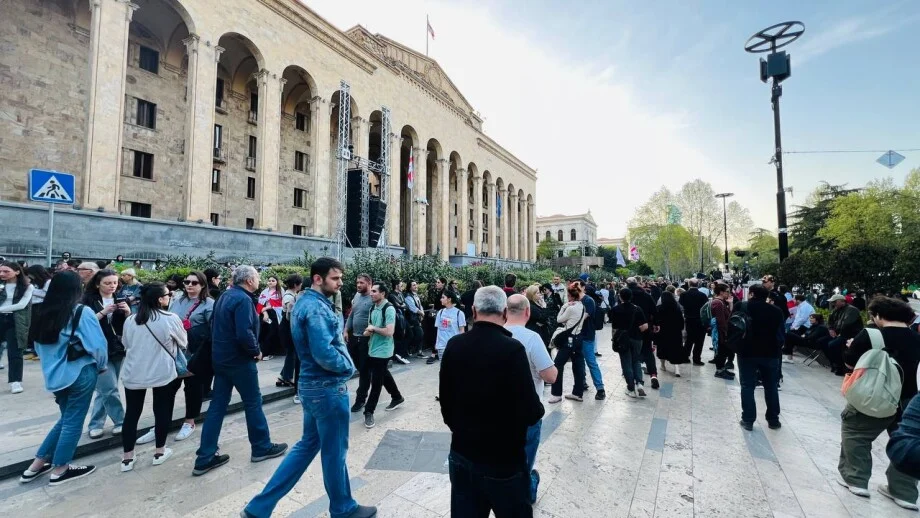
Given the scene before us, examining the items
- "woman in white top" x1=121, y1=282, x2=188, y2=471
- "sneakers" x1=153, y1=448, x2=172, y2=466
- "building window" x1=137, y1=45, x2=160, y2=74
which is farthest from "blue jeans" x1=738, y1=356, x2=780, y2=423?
"building window" x1=137, y1=45, x2=160, y2=74

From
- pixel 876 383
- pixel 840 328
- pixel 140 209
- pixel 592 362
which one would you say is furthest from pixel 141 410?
pixel 140 209

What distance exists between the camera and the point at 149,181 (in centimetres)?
1931

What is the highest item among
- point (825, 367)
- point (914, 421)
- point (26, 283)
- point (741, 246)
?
point (741, 246)

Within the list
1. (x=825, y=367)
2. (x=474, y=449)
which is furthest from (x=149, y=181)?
(x=825, y=367)

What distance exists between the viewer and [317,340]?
290 cm

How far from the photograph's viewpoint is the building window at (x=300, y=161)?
86.4 feet

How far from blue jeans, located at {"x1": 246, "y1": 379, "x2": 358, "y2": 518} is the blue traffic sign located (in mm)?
7302

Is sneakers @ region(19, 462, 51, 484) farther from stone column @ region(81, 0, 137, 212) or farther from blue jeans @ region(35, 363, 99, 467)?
stone column @ region(81, 0, 137, 212)

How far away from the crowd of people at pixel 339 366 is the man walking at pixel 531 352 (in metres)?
0.01

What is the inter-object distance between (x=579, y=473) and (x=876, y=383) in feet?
9.28

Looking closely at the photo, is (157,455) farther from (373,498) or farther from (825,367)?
(825,367)

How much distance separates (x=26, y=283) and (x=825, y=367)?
52.0 feet

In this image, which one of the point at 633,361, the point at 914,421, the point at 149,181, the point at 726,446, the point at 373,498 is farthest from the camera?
the point at 149,181

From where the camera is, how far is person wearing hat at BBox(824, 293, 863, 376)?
214 inches
